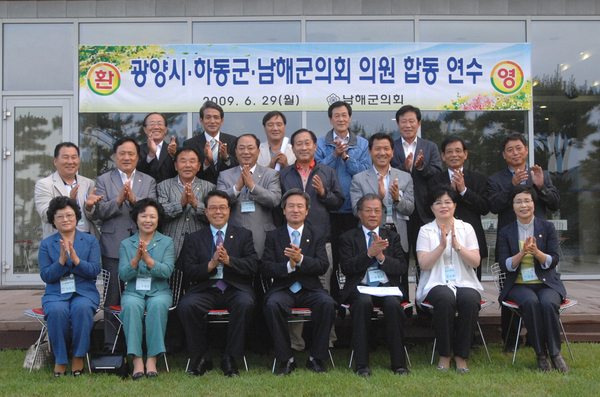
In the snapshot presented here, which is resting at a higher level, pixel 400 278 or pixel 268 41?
pixel 268 41

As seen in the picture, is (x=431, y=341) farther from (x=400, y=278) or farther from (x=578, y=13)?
(x=578, y=13)

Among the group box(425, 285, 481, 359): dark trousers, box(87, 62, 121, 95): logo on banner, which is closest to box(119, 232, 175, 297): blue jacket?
box(425, 285, 481, 359): dark trousers

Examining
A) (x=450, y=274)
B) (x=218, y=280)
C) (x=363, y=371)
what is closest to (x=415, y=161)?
(x=450, y=274)

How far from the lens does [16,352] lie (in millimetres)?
4410

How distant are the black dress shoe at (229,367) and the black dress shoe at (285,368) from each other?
32 cm

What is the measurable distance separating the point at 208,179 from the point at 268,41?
2.89 meters

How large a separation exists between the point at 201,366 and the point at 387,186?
2190 mm

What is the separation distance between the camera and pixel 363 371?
3697mm

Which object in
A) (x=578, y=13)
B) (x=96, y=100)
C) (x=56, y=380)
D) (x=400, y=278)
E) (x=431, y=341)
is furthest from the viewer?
(x=578, y=13)

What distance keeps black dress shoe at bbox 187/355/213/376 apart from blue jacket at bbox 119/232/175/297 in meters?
0.61

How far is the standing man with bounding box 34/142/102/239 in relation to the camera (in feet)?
14.1

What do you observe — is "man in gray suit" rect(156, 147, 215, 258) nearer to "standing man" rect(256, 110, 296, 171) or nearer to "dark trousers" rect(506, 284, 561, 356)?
"standing man" rect(256, 110, 296, 171)

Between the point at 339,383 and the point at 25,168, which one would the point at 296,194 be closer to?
the point at 339,383

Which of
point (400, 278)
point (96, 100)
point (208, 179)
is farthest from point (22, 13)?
point (400, 278)
